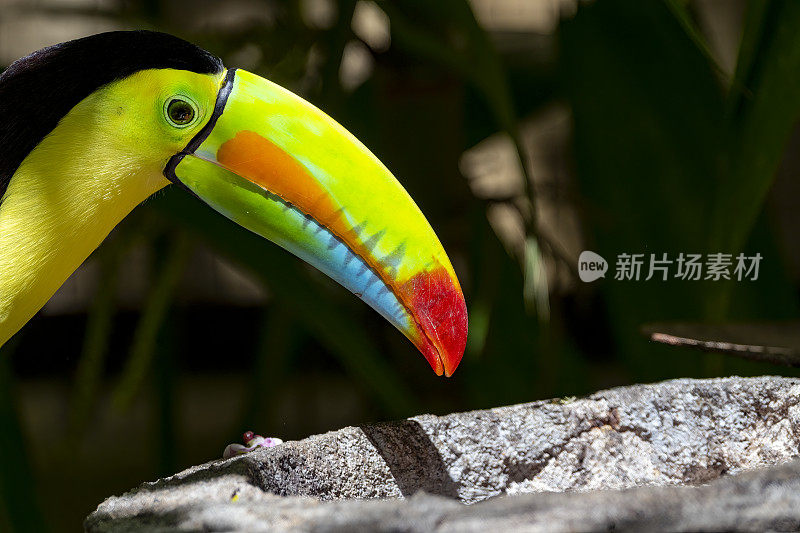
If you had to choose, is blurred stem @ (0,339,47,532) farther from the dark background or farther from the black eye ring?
the black eye ring

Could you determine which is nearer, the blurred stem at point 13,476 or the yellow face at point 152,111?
the yellow face at point 152,111

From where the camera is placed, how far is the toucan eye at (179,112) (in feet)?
2.43

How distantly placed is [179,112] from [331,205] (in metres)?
0.16

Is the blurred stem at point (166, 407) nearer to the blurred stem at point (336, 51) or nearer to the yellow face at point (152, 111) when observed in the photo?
the blurred stem at point (336, 51)

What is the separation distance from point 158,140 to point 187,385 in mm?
2233

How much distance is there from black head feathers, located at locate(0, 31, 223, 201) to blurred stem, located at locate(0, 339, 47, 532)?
0.34 metres

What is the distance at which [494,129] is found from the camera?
157 centimetres

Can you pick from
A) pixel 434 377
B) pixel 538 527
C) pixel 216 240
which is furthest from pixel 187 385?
pixel 538 527

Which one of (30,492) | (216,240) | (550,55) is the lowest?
(30,492)

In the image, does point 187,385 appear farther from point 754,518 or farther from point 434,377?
point 754,518

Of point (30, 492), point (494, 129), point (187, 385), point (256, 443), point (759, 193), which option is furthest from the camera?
point (187, 385)

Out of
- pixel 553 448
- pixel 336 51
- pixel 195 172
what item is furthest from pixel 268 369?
pixel 553 448

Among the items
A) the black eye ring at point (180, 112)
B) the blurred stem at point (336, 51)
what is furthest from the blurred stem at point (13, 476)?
the blurred stem at point (336, 51)

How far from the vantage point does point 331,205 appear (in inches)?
27.6
